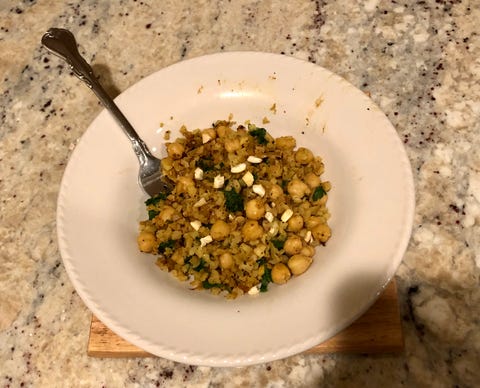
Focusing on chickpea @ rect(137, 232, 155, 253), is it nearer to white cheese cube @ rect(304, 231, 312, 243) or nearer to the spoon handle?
the spoon handle

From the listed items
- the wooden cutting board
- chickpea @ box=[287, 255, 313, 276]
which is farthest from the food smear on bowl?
the wooden cutting board

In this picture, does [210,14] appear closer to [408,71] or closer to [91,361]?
[408,71]

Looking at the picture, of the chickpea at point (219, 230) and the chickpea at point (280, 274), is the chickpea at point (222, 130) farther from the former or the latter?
the chickpea at point (280, 274)

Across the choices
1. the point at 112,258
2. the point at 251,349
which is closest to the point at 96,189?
the point at 112,258

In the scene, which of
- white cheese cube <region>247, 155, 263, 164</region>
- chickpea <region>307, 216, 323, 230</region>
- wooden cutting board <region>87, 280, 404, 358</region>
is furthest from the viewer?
white cheese cube <region>247, 155, 263, 164</region>

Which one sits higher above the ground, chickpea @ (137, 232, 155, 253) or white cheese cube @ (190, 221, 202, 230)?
chickpea @ (137, 232, 155, 253)

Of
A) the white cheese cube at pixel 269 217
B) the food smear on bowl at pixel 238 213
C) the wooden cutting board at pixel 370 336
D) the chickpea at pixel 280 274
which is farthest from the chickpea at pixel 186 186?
the wooden cutting board at pixel 370 336
